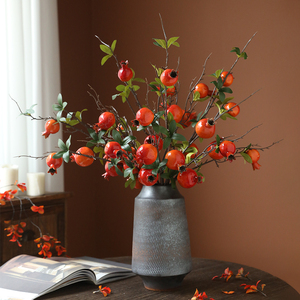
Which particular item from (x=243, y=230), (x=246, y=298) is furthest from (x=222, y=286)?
(x=243, y=230)

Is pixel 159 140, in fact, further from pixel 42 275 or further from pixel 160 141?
pixel 42 275

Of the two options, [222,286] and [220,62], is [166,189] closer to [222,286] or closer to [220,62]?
[222,286]

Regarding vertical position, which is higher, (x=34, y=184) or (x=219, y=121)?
(x=219, y=121)

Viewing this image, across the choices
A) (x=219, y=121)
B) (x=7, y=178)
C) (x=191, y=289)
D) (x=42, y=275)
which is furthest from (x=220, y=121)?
(x=42, y=275)

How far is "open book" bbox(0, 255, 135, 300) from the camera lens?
0.94 meters

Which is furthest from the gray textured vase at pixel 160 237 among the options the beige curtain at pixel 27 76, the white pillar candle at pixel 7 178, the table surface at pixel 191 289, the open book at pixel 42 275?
the beige curtain at pixel 27 76

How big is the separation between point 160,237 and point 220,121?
127 centimetres

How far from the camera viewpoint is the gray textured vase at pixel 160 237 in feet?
3.01

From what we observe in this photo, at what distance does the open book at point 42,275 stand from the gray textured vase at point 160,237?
0.16 meters

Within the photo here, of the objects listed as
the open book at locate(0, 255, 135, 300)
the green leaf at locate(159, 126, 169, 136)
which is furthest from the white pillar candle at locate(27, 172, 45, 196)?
the green leaf at locate(159, 126, 169, 136)

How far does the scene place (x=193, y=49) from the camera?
7.00 feet

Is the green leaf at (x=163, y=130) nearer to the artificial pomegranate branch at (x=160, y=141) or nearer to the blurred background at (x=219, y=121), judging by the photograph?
the artificial pomegranate branch at (x=160, y=141)

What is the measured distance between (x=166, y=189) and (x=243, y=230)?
1.18 metres

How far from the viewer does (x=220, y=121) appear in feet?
6.80
